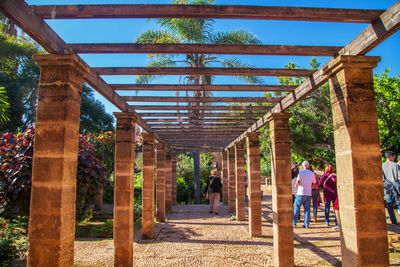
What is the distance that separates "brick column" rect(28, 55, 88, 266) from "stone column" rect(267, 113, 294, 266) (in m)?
3.45

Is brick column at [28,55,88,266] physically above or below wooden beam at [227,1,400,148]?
below

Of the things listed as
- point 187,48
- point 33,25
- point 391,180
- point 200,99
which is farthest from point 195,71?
point 391,180

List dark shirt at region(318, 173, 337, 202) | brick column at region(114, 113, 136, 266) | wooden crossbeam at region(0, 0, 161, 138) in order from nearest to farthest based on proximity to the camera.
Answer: wooden crossbeam at region(0, 0, 161, 138) → brick column at region(114, 113, 136, 266) → dark shirt at region(318, 173, 337, 202)

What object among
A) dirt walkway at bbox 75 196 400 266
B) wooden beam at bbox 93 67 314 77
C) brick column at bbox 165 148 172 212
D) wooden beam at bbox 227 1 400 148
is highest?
wooden beam at bbox 93 67 314 77

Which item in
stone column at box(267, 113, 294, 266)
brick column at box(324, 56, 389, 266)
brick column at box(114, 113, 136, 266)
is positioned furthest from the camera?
stone column at box(267, 113, 294, 266)

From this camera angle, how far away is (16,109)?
50.3 ft

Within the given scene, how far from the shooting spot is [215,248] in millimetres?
6160

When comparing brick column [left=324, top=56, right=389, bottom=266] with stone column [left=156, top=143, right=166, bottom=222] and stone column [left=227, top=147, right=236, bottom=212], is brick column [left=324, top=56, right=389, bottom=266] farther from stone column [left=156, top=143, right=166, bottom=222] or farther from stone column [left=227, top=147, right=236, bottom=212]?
stone column [left=227, top=147, right=236, bottom=212]

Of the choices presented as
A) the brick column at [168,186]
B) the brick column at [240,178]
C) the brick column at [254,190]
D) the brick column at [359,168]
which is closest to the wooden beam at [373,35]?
the brick column at [359,168]

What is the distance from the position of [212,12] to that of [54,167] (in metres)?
2.12

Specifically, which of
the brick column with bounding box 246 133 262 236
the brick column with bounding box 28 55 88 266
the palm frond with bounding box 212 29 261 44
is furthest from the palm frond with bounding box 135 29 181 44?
the brick column with bounding box 28 55 88 266

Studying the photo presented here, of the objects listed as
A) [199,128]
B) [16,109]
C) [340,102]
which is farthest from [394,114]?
[16,109]

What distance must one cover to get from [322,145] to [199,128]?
263 inches

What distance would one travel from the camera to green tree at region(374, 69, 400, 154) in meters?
10.0
